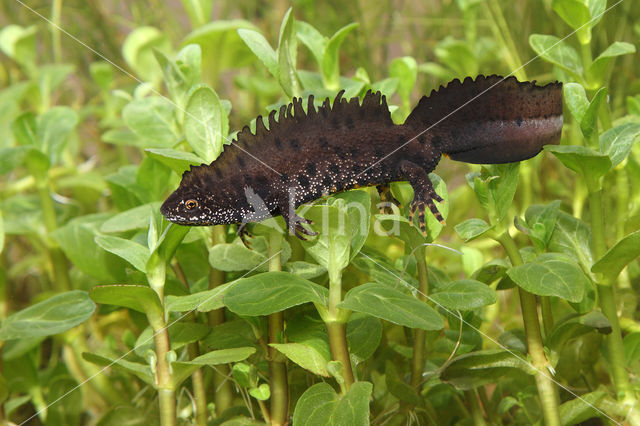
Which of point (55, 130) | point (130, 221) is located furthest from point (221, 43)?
point (130, 221)

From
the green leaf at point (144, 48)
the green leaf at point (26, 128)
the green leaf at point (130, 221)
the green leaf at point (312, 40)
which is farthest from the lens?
the green leaf at point (144, 48)

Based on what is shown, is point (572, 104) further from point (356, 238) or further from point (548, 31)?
point (548, 31)

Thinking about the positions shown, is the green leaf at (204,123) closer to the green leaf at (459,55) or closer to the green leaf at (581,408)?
the green leaf at (581,408)

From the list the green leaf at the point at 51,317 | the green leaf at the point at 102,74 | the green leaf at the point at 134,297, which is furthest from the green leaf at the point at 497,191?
the green leaf at the point at 102,74

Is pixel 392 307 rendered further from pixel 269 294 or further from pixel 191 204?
pixel 191 204

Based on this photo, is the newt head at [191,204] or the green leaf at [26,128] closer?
the newt head at [191,204]

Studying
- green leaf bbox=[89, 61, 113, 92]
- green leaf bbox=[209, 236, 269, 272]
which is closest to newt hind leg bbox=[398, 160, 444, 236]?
green leaf bbox=[209, 236, 269, 272]
